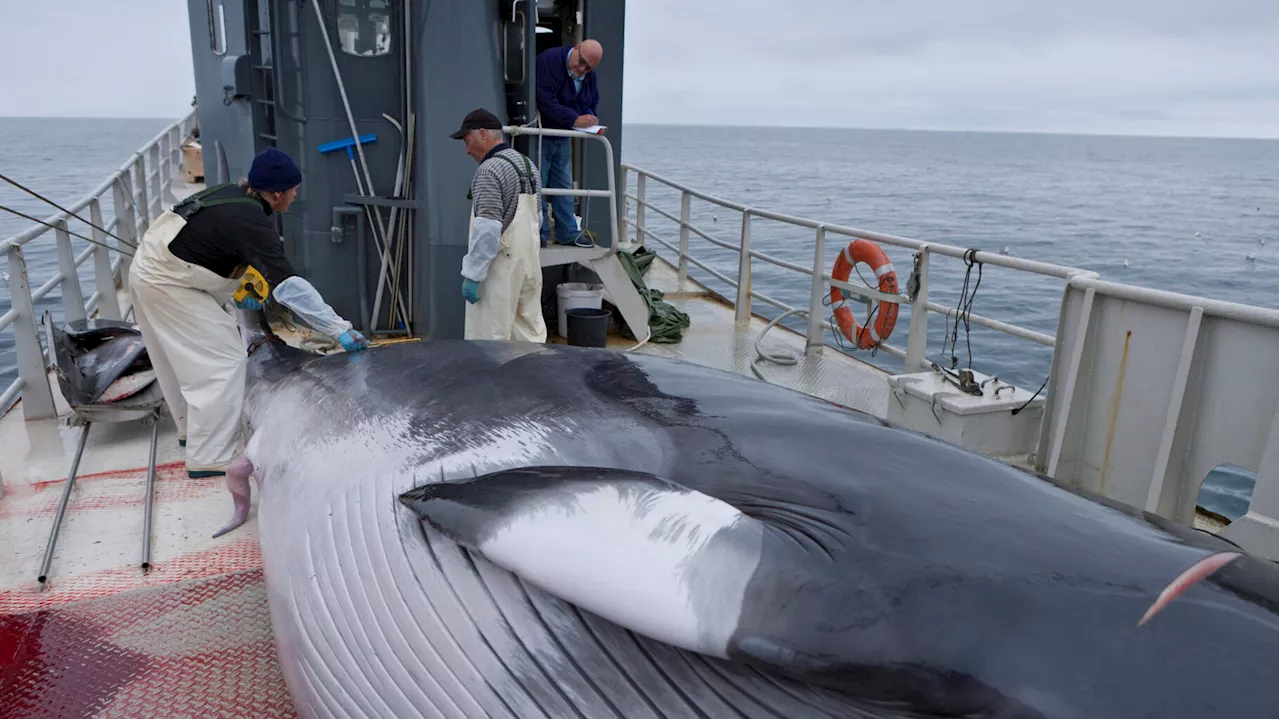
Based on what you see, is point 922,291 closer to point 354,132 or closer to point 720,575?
point 354,132

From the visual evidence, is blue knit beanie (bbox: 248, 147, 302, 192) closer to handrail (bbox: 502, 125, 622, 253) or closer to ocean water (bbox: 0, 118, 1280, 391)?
handrail (bbox: 502, 125, 622, 253)

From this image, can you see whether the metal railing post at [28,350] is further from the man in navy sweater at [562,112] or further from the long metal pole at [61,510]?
the man in navy sweater at [562,112]

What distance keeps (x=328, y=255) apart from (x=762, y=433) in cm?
580

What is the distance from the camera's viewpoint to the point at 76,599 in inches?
140

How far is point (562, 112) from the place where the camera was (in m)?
7.52

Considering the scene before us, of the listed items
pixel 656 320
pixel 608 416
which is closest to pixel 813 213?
pixel 656 320

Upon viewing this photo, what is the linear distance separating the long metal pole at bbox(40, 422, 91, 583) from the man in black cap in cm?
232

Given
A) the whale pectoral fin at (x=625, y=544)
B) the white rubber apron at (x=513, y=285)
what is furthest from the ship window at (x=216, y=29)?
the whale pectoral fin at (x=625, y=544)

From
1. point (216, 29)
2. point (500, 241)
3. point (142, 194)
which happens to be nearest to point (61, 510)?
point (500, 241)

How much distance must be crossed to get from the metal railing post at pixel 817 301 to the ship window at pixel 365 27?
11.8ft

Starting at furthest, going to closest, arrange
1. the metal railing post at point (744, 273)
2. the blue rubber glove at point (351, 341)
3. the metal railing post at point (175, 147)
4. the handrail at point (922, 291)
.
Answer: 1. the metal railing post at point (175, 147)
2. the metal railing post at point (744, 273)
3. the blue rubber glove at point (351, 341)
4. the handrail at point (922, 291)

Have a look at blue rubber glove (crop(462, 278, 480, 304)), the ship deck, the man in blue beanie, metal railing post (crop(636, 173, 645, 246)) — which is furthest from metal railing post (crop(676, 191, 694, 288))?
the ship deck

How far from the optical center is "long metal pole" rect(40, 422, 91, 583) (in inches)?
147

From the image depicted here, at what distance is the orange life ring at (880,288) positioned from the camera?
6.87 m
